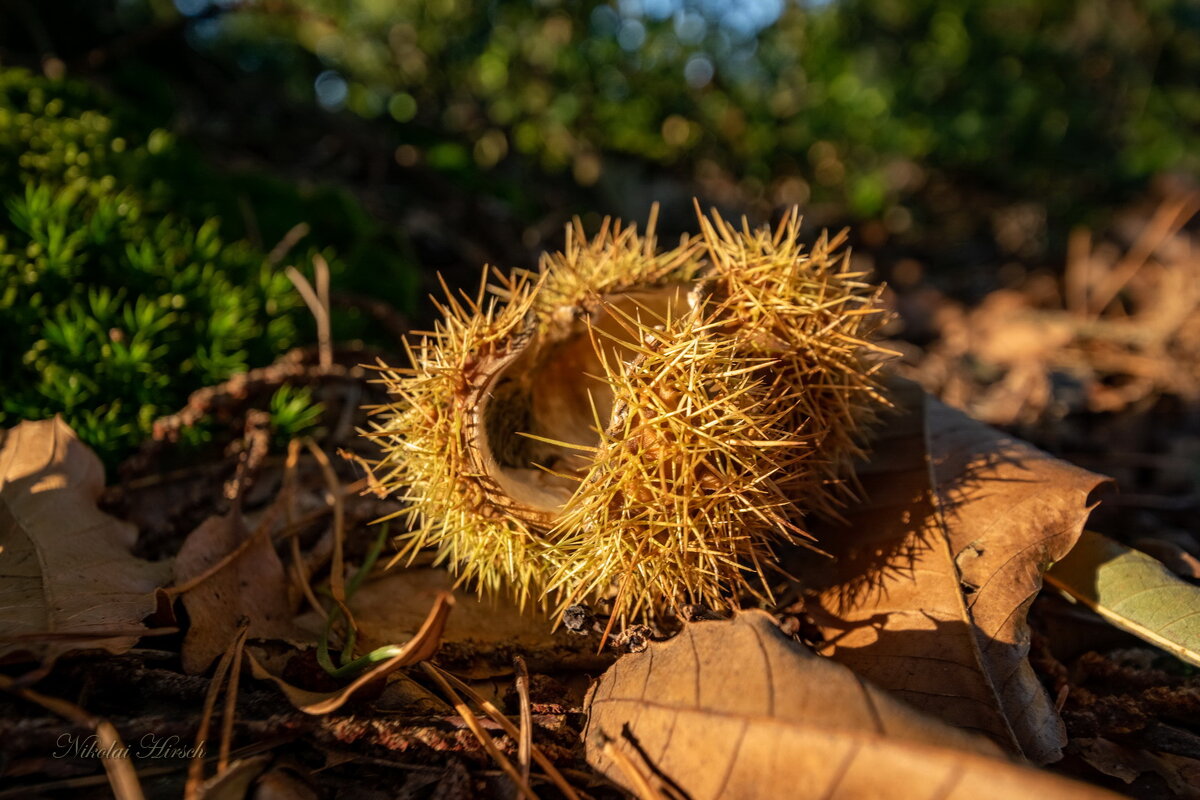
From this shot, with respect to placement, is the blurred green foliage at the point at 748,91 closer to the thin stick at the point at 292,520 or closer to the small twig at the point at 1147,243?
the small twig at the point at 1147,243

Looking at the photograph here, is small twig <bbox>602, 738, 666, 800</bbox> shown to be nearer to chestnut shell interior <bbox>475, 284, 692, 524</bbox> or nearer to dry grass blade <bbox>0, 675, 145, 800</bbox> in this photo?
chestnut shell interior <bbox>475, 284, 692, 524</bbox>

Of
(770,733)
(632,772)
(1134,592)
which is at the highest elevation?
(1134,592)

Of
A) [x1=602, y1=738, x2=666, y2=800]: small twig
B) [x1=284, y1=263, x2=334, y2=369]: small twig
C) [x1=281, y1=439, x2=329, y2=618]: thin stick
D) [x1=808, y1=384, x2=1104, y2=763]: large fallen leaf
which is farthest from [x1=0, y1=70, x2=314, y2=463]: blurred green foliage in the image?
[x1=808, y1=384, x2=1104, y2=763]: large fallen leaf

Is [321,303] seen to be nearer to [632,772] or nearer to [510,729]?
[510,729]

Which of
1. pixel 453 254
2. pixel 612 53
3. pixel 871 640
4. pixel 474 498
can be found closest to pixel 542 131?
pixel 612 53

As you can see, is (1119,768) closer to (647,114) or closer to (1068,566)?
(1068,566)

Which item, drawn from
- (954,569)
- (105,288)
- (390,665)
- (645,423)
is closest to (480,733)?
(390,665)

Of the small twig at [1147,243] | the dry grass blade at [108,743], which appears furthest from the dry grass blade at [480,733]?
the small twig at [1147,243]
